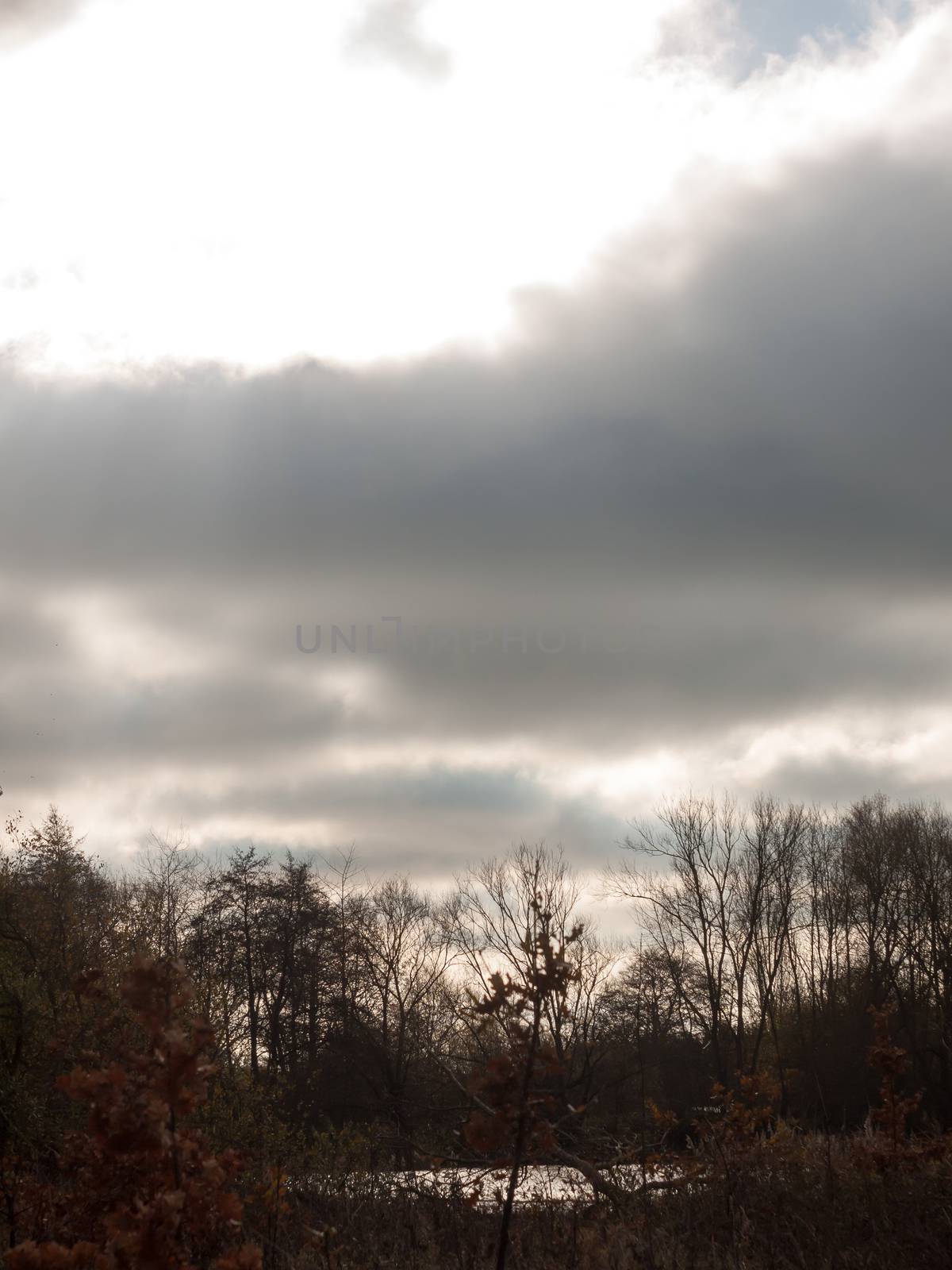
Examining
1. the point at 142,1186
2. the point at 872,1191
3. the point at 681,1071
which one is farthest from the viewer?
the point at 681,1071

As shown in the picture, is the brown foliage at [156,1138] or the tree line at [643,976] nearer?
the brown foliage at [156,1138]

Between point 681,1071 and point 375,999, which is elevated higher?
point 375,999

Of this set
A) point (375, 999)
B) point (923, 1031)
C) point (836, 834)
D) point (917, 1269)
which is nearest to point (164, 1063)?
point (917, 1269)

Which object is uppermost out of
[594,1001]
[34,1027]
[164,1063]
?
[164,1063]

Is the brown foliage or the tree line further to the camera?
the tree line

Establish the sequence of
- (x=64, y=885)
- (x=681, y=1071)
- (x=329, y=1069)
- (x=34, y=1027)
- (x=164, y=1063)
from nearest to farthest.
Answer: (x=164, y=1063), (x=34, y=1027), (x=64, y=885), (x=329, y=1069), (x=681, y=1071)

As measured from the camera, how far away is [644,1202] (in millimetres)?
11594

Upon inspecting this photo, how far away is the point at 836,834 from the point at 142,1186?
163ft

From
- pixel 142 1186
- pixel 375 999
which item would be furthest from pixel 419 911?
pixel 142 1186

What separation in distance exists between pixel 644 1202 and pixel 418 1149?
2660 mm

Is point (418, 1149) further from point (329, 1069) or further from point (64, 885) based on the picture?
point (329, 1069)

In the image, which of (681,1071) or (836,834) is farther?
(836,834)

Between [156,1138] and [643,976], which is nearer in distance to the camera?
[156,1138]

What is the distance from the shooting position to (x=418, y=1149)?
1272cm
